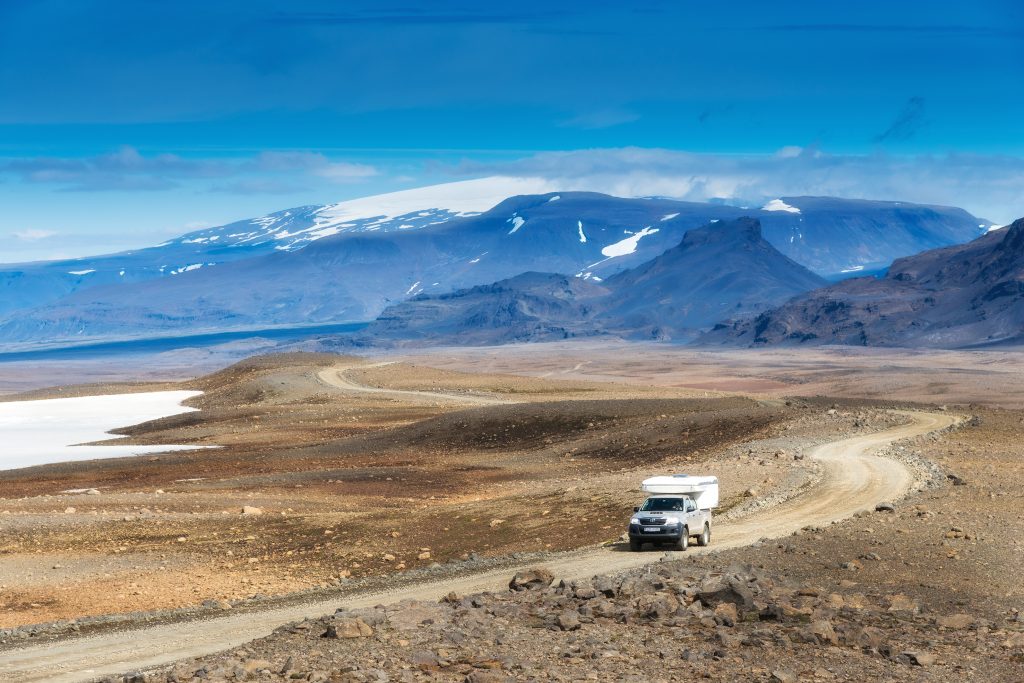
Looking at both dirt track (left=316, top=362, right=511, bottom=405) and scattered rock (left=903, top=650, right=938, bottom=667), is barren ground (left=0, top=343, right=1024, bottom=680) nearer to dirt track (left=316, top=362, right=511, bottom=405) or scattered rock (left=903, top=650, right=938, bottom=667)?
scattered rock (left=903, top=650, right=938, bottom=667)

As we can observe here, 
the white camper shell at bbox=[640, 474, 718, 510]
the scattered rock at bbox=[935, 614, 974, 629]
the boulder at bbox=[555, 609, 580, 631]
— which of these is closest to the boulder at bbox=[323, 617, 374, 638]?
the boulder at bbox=[555, 609, 580, 631]

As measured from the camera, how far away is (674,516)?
32.8 meters

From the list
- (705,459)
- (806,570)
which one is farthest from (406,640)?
(705,459)

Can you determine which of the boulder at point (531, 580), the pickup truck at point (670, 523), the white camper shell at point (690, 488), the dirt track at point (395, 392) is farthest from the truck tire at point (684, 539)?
the dirt track at point (395, 392)

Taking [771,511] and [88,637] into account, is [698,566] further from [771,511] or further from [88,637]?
[88,637]

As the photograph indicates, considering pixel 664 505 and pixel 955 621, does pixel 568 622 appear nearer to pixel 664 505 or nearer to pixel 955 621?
pixel 955 621

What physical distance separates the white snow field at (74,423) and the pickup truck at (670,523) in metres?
48.9

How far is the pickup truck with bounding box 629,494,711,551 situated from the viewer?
3256cm

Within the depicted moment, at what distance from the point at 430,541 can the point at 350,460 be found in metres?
30.4

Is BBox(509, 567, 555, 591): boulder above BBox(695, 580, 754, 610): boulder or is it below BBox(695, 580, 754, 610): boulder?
above

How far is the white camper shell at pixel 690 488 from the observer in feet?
115

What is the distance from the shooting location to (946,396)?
162125 millimetres

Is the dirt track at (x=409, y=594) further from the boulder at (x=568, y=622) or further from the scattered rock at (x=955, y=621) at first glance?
the scattered rock at (x=955, y=621)

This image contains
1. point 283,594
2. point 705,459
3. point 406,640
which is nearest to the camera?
point 406,640
